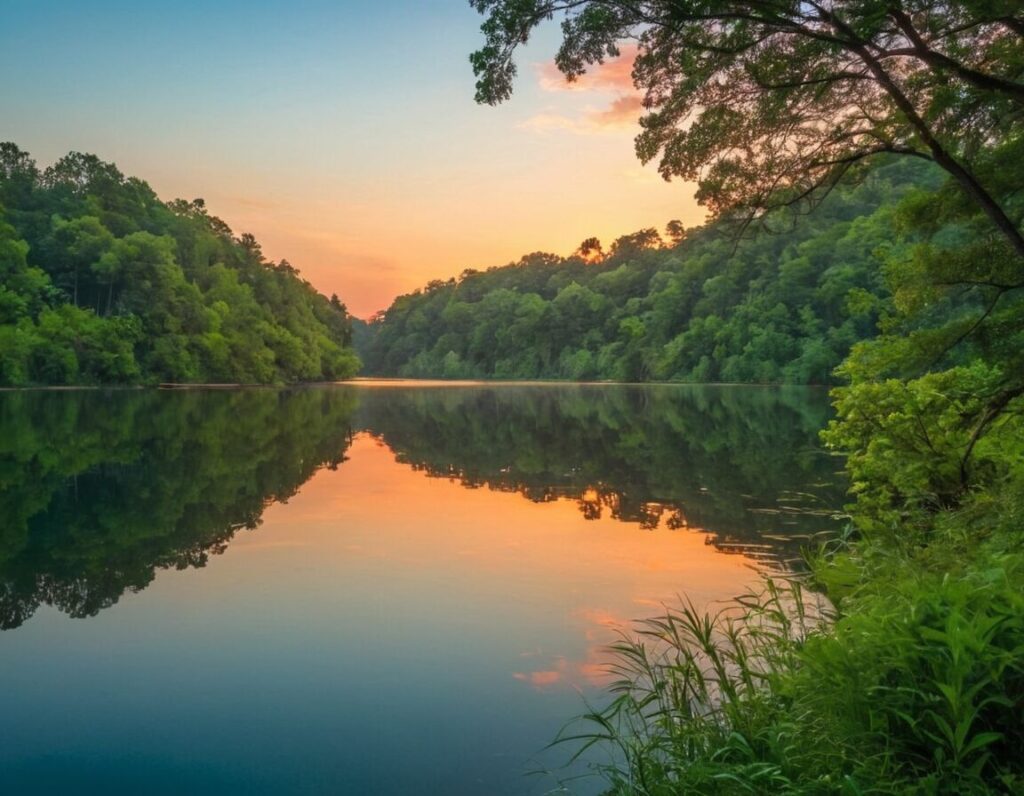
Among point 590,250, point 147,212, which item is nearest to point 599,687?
point 147,212

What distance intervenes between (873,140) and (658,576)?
5502 millimetres

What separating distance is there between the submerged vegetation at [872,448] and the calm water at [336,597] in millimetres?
946

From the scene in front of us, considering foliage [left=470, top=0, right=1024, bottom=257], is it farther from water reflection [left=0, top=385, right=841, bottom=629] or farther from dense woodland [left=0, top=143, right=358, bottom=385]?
dense woodland [left=0, top=143, right=358, bottom=385]

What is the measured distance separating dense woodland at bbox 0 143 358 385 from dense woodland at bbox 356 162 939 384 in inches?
1566

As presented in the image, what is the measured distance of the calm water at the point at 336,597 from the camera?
525 centimetres

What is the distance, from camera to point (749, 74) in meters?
8.13

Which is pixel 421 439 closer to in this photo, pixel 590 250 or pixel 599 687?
pixel 599 687

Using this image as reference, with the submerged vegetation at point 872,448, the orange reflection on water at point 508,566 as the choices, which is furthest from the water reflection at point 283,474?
the submerged vegetation at point 872,448

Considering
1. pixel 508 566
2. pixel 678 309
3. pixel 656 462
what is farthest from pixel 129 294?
pixel 508 566

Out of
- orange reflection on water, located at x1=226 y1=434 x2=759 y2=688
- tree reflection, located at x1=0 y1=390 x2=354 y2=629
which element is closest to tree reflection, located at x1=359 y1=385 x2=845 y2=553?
orange reflection on water, located at x1=226 y1=434 x2=759 y2=688

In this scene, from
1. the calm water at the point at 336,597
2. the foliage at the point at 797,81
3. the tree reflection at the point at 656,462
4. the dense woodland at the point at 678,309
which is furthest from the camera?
the dense woodland at the point at 678,309

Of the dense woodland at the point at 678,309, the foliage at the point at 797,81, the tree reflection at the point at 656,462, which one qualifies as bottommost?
the tree reflection at the point at 656,462

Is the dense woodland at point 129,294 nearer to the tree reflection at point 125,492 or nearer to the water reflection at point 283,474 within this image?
the water reflection at point 283,474

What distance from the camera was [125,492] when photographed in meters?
15.2
